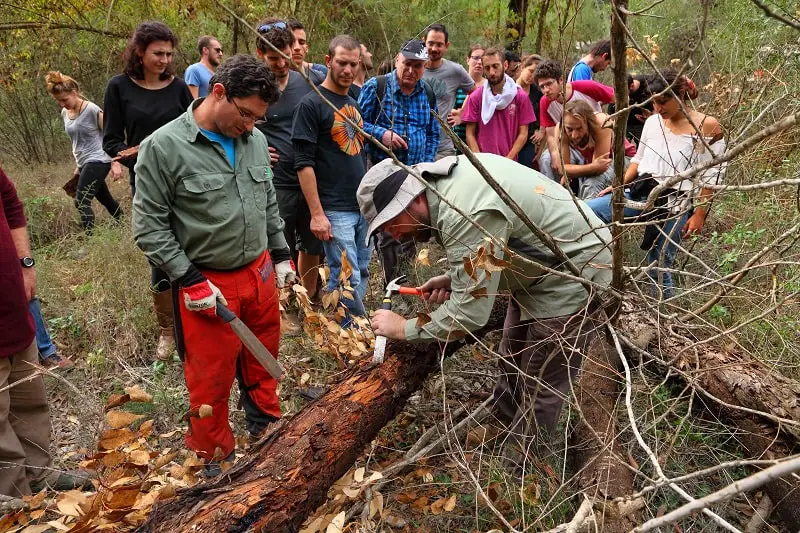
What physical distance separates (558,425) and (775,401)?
0.97m

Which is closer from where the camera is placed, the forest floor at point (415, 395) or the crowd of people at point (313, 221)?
the crowd of people at point (313, 221)

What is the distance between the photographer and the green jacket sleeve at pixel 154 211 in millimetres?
2324

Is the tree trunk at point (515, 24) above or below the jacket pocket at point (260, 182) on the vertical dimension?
above

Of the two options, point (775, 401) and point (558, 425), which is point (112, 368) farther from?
point (775, 401)

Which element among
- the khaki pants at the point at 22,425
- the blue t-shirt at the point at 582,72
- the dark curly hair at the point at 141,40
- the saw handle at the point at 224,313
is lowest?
the khaki pants at the point at 22,425

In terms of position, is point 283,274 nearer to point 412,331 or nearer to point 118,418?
point 412,331

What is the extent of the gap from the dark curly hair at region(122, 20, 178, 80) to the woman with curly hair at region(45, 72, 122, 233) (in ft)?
6.17

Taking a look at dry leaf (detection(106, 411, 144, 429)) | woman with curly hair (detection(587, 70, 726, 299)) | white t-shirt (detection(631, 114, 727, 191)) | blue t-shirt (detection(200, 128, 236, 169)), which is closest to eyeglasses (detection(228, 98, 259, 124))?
blue t-shirt (detection(200, 128, 236, 169))

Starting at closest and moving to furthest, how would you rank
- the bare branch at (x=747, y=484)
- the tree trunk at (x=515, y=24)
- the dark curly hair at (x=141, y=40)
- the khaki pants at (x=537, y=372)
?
the bare branch at (x=747, y=484) < the khaki pants at (x=537, y=372) < the dark curly hair at (x=141, y=40) < the tree trunk at (x=515, y=24)

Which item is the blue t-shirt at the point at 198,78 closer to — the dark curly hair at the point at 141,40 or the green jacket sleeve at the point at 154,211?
the dark curly hair at the point at 141,40

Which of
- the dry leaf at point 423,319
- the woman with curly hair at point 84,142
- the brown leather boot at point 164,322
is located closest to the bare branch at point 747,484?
the dry leaf at point 423,319

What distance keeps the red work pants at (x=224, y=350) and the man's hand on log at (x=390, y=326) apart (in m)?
0.69

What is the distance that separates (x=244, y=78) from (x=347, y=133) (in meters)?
1.25

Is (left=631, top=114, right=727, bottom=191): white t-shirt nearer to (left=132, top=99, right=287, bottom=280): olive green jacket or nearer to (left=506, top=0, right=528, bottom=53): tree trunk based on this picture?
(left=132, top=99, right=287, bottom=280): olive green jacket
